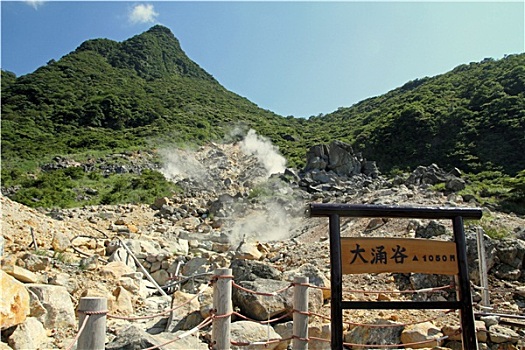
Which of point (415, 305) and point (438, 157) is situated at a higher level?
point (438, 157)

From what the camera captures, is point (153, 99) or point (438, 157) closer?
point (438, 157)

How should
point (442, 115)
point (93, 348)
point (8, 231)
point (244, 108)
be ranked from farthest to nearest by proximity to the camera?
point (244, 108), point (442, 115), point (8, 231), point (93, 348)

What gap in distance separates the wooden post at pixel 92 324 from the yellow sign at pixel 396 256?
1.69 meters

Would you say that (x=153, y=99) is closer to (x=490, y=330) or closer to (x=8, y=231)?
(x=8, y=231)

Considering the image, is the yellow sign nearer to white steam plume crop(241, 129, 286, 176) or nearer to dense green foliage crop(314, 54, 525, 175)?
dense green foliage crop(314, 54, 525, 175)

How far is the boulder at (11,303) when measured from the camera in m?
3.98

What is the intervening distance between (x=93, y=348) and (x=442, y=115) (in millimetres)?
35069

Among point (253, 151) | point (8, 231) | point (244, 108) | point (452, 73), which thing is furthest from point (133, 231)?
point (244, 108)

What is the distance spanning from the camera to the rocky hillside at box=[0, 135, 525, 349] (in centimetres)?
460

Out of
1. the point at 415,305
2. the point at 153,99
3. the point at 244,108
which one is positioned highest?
the point at 244,108

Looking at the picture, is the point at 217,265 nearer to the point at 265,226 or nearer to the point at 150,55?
the point at 265,226

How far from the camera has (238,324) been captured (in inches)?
186

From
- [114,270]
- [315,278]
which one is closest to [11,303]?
[114,270]

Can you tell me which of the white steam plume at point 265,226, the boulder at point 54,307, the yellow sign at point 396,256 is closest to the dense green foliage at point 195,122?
the white steam plume at point 265,226
